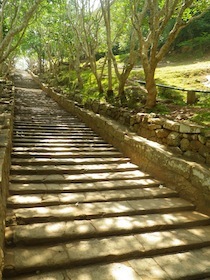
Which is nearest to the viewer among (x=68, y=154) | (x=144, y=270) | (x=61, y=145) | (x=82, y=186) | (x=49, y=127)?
(x=144, y=270)

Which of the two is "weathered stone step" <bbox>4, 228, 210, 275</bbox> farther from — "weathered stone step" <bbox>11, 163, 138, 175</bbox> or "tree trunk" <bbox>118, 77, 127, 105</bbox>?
"tree trunk" <bbox>118, 77, 127, 105</bbox>

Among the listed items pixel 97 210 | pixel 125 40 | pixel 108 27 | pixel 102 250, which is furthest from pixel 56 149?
pixel 125 40

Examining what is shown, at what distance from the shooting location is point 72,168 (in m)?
5.47

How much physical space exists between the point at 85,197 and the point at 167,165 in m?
1.72

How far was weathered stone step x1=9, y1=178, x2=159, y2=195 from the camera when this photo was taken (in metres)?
4.38

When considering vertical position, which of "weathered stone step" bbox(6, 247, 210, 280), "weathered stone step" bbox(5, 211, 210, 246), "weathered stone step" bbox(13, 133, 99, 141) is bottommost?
"weathered stone step" bbox(6, 247, 210, 280)

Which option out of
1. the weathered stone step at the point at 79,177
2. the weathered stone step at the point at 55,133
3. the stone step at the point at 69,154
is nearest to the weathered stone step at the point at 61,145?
the stone step at the point at 69,154

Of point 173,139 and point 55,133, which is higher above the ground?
point 173,139

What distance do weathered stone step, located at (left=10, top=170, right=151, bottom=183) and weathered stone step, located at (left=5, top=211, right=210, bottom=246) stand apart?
4.34ft

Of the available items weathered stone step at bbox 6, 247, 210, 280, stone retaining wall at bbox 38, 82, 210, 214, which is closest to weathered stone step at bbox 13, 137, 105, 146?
stone retaining wall at bbox 38, 82, 210, 214

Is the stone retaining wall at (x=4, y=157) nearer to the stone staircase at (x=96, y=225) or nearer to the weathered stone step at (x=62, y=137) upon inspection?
the stone staircase at (x=96, y=225)

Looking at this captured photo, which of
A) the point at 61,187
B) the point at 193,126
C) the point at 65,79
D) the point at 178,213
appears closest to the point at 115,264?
the point at 178,213

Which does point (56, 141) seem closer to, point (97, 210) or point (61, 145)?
point (61, 145)

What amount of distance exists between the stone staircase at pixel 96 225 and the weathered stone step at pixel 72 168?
0.02 metres
